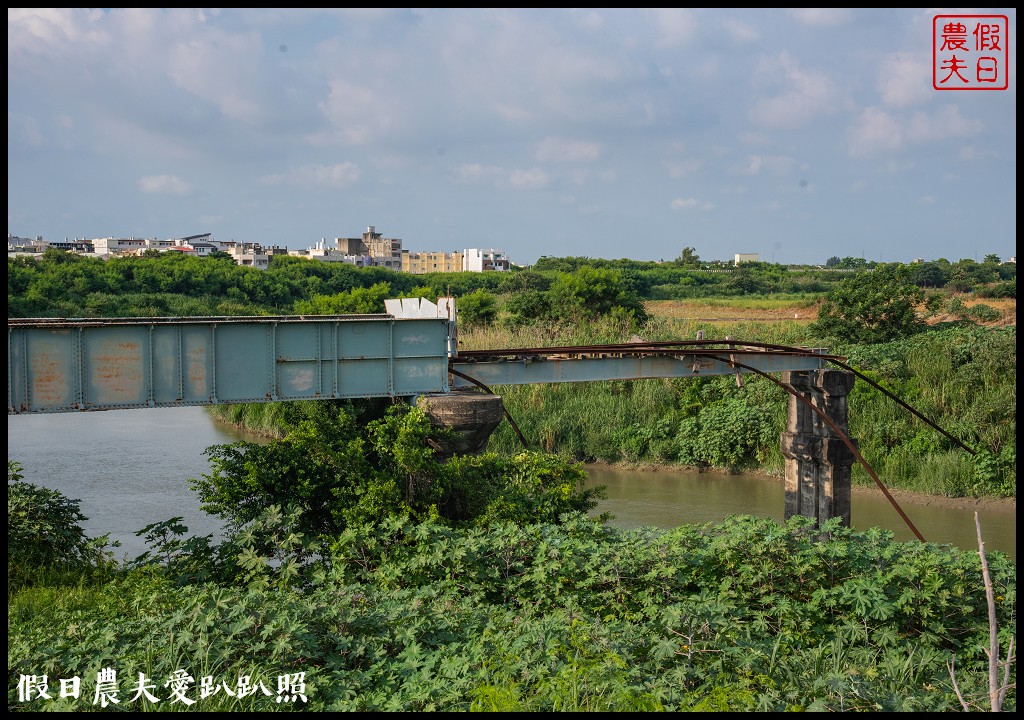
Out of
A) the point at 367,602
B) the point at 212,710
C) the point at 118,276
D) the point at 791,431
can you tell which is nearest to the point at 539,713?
the point at 212,710

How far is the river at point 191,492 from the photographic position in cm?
1767

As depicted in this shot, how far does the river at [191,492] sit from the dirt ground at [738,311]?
791 inches

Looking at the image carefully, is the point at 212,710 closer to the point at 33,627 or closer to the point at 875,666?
the point at 33,627

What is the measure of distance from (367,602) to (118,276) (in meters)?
49.1

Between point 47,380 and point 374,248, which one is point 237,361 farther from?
point 374,248

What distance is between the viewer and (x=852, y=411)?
24.1 m

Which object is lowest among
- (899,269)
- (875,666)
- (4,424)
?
(875,666)

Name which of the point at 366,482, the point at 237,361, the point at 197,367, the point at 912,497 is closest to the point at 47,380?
the point at 197,367

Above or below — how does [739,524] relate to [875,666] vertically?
above

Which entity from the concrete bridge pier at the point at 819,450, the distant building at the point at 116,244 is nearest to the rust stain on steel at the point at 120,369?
the concrete bridge pier at the point at 819,450

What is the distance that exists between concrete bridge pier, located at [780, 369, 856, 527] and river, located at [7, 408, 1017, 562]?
3103 millimetres

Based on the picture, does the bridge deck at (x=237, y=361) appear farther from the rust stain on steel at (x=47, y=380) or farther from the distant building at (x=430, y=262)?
the distant building at (x=430, y=262)

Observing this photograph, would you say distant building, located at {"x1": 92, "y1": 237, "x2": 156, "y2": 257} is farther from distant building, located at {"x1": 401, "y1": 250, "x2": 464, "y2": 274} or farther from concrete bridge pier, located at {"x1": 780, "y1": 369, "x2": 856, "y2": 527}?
concrete bridge pier, located at {"x1": 780, "y1": 369, "x2": 856, "y2": 527}

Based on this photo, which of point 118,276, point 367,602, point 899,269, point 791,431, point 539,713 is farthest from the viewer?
point 118,276
